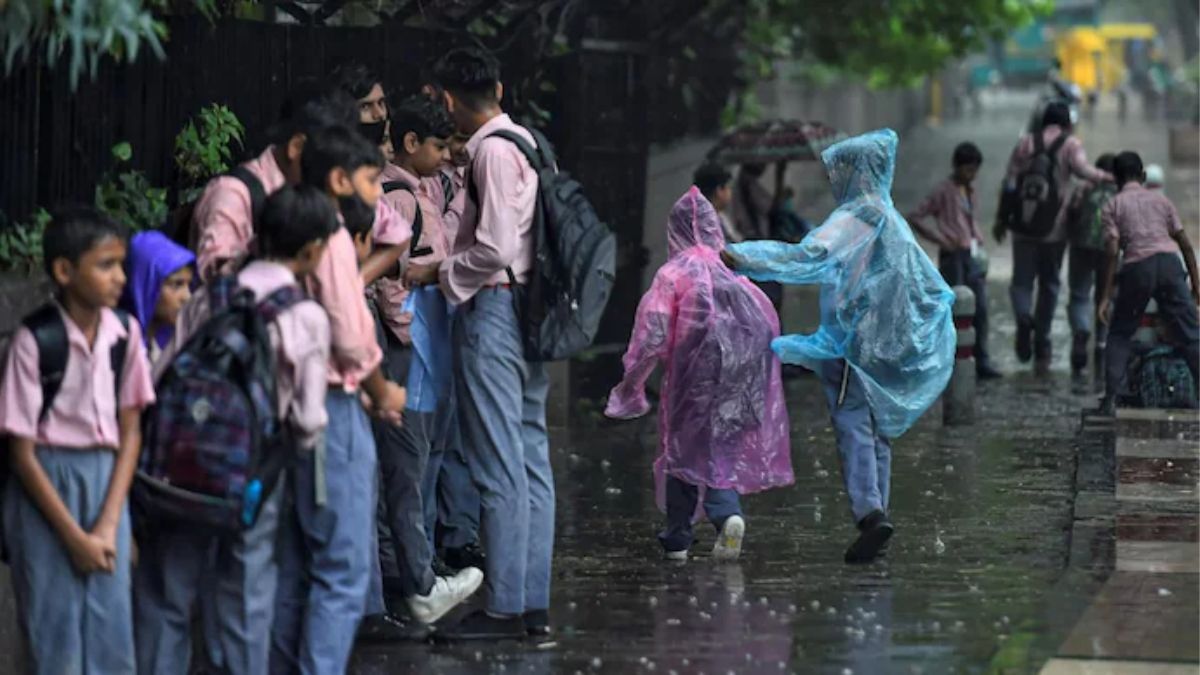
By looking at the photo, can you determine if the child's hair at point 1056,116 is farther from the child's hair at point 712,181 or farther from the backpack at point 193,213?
the backpack at point 193,213

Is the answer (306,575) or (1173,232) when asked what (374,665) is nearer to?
(306,575)

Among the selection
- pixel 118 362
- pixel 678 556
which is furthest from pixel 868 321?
pixel 118 362

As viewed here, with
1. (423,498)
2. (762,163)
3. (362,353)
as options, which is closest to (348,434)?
(362,353)

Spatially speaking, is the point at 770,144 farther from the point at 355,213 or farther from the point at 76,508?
the point at 76,508

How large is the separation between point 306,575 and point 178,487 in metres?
0.71

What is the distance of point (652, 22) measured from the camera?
69.9ft

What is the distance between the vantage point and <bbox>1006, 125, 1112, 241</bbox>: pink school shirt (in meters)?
18.2

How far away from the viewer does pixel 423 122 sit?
958 centimetres

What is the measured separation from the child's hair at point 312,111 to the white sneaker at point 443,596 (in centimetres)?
179

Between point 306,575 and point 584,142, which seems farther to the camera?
point 584,142

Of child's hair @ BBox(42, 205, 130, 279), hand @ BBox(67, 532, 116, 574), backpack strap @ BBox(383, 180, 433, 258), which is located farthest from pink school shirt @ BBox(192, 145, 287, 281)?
backpack strap @ BBox(383, 180, 433, 258)

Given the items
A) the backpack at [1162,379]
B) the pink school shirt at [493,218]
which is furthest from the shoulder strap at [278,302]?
the backpack at [1162,379]

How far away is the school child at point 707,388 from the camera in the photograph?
10.7 metres

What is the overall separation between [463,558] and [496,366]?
5.93 ft
